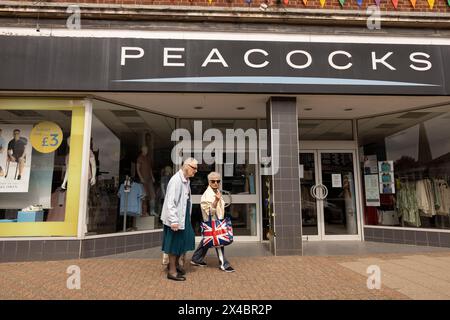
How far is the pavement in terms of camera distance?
370 centimetres

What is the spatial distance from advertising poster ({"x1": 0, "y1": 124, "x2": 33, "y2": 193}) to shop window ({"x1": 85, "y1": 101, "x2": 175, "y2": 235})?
4.24 feet

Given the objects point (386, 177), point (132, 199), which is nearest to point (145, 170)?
point (132, 199)

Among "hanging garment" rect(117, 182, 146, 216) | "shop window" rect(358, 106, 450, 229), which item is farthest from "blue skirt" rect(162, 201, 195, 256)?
"shop window" rect(358, 106, 450, 229)

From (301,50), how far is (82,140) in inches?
192

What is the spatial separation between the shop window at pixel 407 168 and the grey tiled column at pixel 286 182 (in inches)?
119

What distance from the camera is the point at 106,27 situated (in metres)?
6.19

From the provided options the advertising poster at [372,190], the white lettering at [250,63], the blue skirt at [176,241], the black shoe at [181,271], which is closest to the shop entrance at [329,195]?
the advertising poster at [372,190]

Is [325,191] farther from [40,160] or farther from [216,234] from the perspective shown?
[40,160]

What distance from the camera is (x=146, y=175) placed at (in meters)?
7.39

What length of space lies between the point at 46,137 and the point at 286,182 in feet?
16.5

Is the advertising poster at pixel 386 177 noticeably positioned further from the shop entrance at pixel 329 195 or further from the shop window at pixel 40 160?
the shop window at pixel 40 160

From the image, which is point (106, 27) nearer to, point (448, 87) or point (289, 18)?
point (289, 18)

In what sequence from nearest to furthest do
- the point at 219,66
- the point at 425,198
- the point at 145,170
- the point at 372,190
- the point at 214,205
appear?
the point at 214,205 → the point at 219,66 → the point at 145,170 → the point at 425,198 → the point at 372,190
